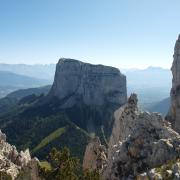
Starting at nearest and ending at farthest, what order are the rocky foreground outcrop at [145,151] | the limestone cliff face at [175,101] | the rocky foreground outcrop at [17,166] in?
the rocky foreground outcrop at [145,151] → the rocky foreground outcrop at [17,166] → the limestone cliff face at [175,101]

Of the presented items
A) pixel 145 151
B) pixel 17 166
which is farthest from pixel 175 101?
pixel 145 151

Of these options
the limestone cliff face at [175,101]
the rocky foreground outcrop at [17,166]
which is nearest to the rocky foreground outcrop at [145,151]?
the rocky foreground outcrop at [17,166]

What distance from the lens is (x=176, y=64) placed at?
120688 millimetres

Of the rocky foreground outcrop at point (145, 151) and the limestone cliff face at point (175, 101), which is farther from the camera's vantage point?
the limestone cliff face at point (175, 101)

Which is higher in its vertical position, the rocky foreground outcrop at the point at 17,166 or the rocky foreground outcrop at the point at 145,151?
the rocky foreground outcrop at the point at 145,151

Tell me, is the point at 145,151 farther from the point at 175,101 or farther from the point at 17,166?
the point at 17,166

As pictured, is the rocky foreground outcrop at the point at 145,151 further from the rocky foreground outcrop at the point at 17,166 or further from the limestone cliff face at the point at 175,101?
the limestone cliff face at the point at 175,101

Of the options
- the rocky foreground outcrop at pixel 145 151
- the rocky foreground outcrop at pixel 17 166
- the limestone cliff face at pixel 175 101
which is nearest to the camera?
the rocky foreground outcrop at pixel 145 151

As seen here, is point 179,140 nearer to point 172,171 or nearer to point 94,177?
point 172,171

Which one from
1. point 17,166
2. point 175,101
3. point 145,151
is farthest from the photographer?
point 17,166

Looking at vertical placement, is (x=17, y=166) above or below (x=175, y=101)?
below

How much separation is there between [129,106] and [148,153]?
147ft

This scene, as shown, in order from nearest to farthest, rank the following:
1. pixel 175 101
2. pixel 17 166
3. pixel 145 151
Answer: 1. pixel 145 151
2. pixel 175 101
3. pixel 17 166

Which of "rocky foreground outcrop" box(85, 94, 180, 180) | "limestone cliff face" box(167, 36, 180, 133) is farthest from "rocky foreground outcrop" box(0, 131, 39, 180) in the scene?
"limestone cliff face" box(167, 36, 180, 133)
